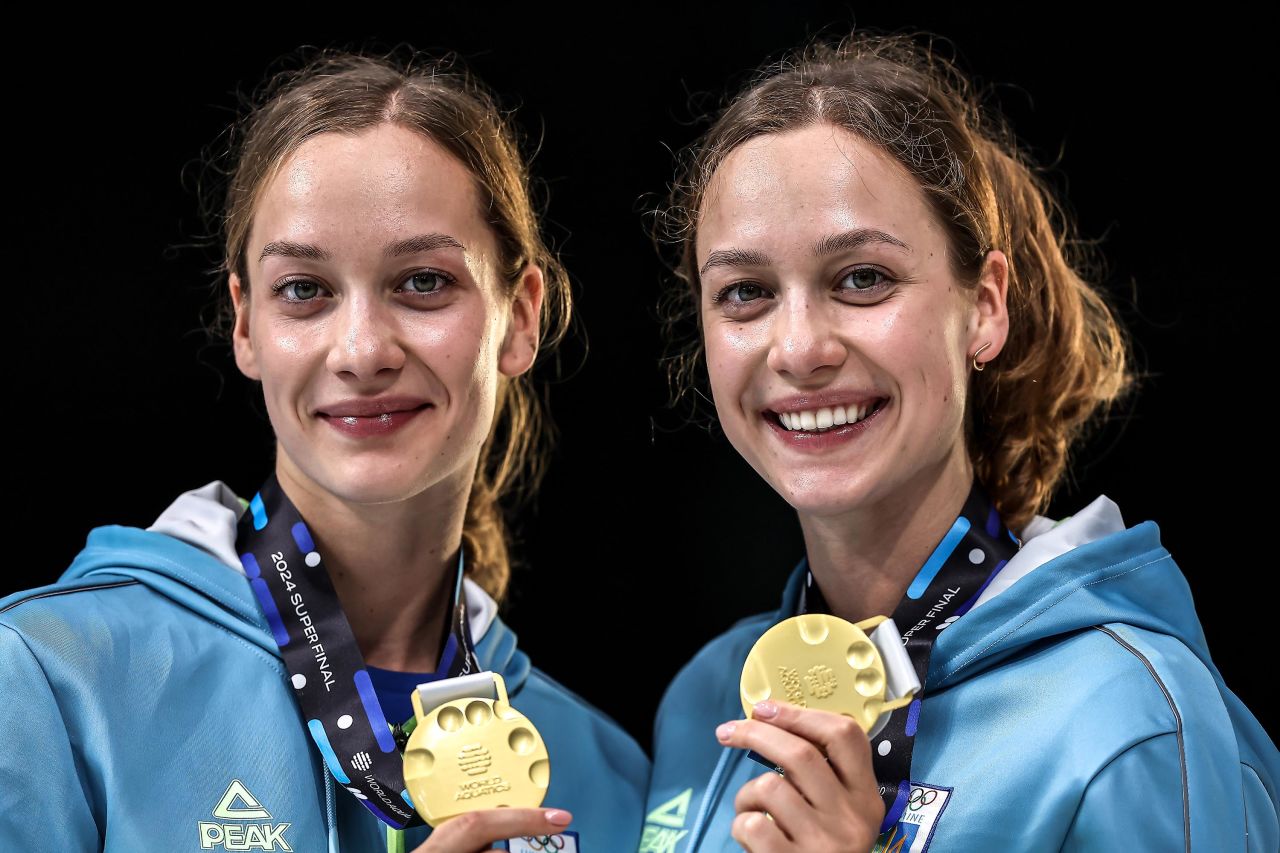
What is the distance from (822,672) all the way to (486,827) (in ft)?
1.49

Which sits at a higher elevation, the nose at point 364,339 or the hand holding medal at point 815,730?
the nose at point 364,339

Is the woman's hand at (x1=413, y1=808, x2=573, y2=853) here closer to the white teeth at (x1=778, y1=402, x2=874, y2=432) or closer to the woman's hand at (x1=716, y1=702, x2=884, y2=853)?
the woman's hand at (x1=716, y1=702, x2=884, y2=853)

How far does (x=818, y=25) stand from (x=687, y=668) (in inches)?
58.3

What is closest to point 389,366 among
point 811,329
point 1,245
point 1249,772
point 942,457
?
point 811,329

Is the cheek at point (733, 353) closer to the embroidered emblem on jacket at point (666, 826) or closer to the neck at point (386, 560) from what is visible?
the neck at point (386, 560)

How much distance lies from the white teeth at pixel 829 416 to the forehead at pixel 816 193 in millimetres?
237

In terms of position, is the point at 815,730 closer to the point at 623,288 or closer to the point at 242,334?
the point at 242,334

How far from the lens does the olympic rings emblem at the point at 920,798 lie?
202 centimetres

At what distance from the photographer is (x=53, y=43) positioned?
3.29 meters

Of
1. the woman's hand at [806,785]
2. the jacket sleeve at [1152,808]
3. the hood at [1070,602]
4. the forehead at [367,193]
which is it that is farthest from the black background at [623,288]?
the woman's hand at [806,785]

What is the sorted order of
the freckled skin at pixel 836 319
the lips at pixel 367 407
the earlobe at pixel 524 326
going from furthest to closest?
the earlobe at pixel 524 326 < the lips at pixel 367 407 < the freckled skin at pixel 836 319

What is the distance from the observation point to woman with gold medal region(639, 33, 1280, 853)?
189cm

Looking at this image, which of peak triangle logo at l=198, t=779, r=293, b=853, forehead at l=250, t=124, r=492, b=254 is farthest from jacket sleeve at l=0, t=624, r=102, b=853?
forehead at l=250, t=124, r=492, b=254

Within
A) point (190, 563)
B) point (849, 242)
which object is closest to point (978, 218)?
point (849, 242)
